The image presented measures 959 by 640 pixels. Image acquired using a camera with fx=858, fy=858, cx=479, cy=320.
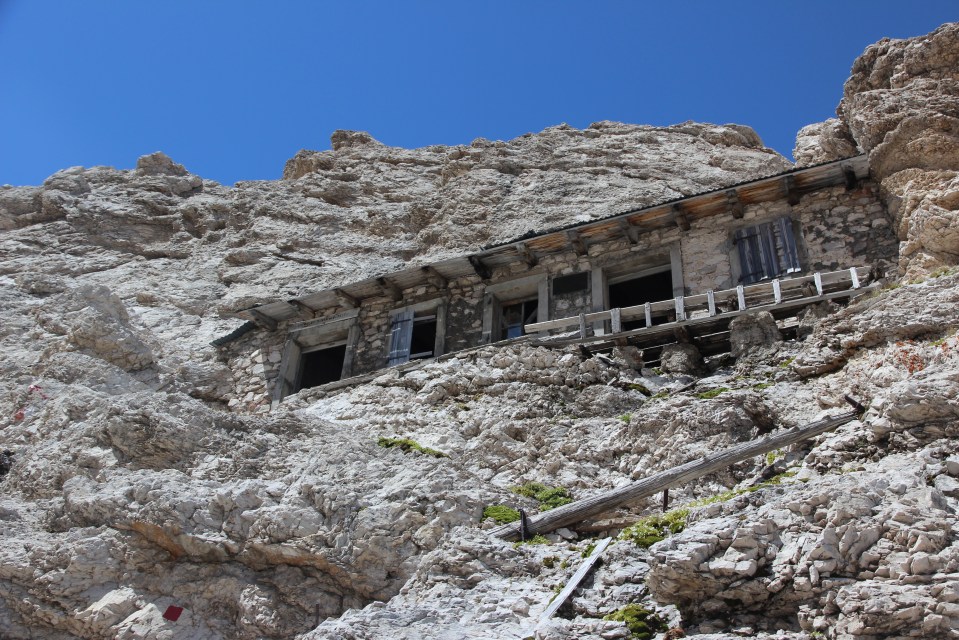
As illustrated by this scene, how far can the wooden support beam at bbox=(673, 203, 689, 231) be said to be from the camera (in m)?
16.3

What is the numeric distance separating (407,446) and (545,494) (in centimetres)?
217

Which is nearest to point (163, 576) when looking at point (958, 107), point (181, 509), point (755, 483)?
point (181, 509)

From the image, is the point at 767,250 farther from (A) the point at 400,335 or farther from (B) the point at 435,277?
(A) the point at 400,335

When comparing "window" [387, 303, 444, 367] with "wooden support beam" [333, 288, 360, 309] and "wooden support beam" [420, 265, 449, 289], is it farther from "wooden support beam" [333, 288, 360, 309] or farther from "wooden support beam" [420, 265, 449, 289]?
"wooden support beam" [333, 288, 360, 309]

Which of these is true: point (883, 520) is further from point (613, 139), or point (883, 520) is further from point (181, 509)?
point (613, 139)

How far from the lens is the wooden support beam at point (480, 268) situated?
17406 mm

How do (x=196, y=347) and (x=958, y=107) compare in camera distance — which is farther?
(x=196, y=347)

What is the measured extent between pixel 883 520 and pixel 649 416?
447cm

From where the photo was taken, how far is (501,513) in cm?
937

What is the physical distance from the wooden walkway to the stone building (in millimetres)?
649

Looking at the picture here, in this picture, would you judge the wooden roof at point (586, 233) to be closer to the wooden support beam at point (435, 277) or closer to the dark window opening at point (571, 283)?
the wooden support beam at point (435, 277)

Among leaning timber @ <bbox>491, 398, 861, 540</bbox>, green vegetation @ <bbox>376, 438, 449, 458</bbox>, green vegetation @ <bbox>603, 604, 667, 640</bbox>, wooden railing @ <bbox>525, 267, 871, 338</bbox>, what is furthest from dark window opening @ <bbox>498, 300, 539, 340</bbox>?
green vegetation @ <bbox>603, 604, 667, 640</bbox>

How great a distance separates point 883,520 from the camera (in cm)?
637

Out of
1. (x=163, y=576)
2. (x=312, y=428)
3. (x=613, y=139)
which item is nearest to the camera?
(x=163, y=576)
